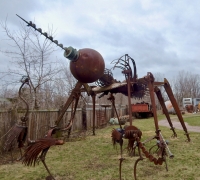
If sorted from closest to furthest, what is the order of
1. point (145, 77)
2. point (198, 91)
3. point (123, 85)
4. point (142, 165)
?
point (145, 77)
point (142, 165)
point (123, 85)
point (198, 91)

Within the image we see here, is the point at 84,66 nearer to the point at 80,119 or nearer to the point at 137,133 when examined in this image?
the point at 137,133

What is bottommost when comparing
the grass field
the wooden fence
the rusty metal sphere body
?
the grass field

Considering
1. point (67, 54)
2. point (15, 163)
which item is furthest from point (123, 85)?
point (15, 163)

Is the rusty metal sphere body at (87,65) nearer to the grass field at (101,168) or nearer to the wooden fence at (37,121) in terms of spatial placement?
the wooden fence at (37,121)

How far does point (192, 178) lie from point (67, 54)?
10.8 feet

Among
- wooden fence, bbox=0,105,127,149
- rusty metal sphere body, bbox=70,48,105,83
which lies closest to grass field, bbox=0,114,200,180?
wooden fence, bbox=0,105,127,149

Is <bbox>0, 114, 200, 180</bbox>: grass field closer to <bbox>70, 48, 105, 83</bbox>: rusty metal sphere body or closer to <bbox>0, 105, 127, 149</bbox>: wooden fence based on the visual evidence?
<bbox>0, 105, 127, 149</bbox>: wooden fence

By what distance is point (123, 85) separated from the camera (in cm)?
567

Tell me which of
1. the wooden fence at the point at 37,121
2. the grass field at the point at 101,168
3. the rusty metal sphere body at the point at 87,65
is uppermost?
the rusty metal sphere body at the point at 87,65

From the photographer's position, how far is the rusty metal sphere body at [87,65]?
3.64 metres

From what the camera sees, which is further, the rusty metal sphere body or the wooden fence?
the wooden fence

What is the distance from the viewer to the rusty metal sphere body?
364 centimetres

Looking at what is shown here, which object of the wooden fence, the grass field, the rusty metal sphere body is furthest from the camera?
the wooden fence

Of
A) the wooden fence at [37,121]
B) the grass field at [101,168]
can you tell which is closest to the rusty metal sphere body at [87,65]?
the wooden fence at [37,121]
